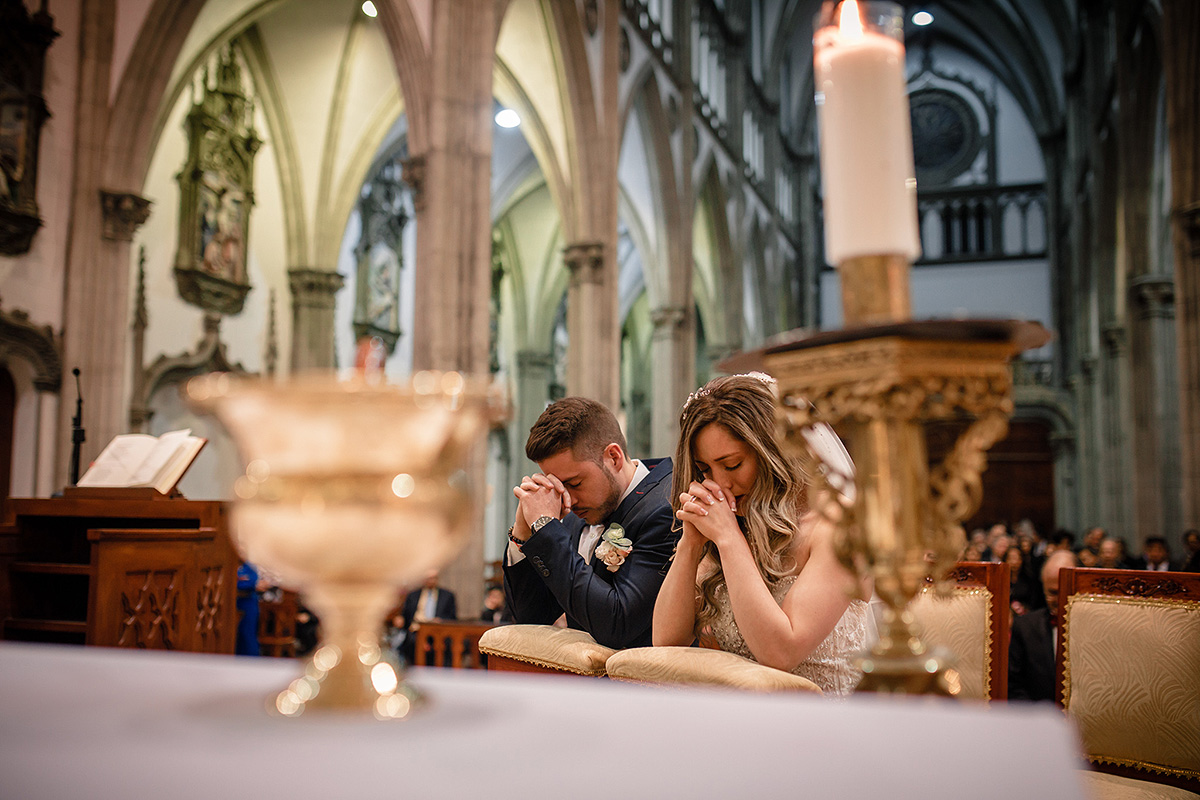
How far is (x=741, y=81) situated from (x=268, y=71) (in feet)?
35.2

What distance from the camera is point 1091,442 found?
22.4m

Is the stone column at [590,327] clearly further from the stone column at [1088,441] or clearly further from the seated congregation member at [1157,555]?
the stone column at [1088,441]

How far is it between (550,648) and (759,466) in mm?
604

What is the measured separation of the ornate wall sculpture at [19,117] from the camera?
317 inches

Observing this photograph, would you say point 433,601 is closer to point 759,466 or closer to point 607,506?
point 607,506

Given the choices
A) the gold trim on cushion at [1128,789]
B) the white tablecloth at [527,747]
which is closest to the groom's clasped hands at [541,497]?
the gold trim on cushion at [1128,789]

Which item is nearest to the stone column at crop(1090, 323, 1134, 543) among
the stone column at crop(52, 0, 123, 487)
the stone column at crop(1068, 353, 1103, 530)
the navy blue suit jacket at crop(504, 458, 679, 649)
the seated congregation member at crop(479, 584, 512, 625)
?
the stone column at crop(1068, 353, 1103, 530)

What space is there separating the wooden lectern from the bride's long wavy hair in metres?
2.85

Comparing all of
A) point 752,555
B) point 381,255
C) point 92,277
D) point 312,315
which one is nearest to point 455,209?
point 92,277

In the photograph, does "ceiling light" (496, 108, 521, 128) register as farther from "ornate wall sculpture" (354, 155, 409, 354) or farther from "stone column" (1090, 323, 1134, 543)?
"stone column" (1090, 323, 1134, 543)

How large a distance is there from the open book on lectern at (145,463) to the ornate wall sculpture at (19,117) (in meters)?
4.55

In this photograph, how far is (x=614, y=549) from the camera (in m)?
2.43

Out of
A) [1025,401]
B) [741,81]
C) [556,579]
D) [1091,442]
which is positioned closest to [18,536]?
[556,579]

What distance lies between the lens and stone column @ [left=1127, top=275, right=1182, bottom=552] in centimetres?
1512
